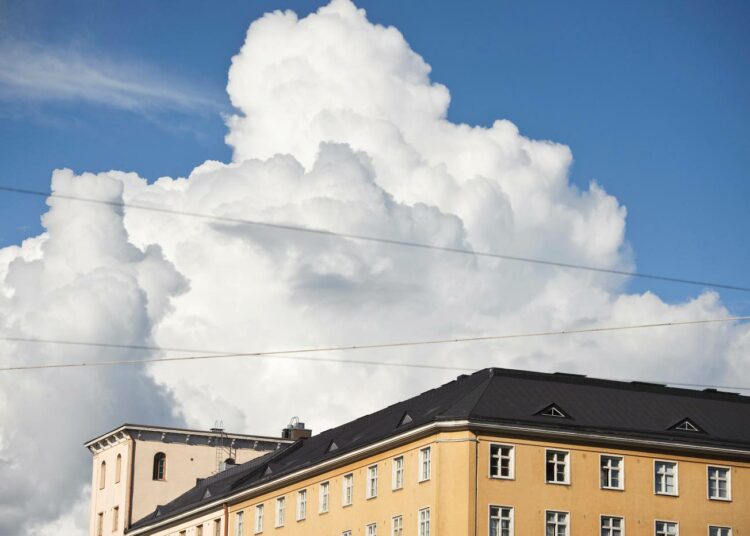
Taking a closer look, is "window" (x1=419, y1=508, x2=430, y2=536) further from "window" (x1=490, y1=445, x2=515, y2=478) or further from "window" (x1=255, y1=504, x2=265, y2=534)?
"window" (x1=255, y1=504, x2=265, y2=534)

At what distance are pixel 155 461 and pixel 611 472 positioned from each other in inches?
2018

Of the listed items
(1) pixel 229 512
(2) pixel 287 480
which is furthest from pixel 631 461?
(1) pixel 229 512

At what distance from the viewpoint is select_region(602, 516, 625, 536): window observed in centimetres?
8206

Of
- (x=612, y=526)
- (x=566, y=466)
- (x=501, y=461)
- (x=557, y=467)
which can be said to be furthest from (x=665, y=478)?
(x=501, y=461)

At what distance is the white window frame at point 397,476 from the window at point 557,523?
26.7 feet

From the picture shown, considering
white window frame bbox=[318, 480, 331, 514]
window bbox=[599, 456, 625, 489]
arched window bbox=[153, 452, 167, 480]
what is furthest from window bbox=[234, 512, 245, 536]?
window bbox=[599, 456, 625, 489]

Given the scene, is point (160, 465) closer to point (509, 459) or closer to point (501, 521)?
point (509, 459)

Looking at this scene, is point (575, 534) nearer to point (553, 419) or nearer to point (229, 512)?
point (553, 419)

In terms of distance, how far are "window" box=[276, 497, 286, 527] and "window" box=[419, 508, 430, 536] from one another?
57.3 ft

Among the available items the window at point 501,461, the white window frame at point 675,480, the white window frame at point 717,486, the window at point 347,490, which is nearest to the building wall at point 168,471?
the window at point 347,490

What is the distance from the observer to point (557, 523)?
267 ft

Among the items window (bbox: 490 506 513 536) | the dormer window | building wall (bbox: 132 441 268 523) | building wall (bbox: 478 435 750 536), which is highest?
building wall (bbox: 132 441 268 523)

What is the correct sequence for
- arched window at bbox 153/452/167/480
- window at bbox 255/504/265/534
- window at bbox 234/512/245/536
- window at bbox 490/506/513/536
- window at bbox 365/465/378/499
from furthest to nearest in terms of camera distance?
arched window at bbox 153/452/167/480 → window at bbox 234/512/245/536 → window at bbox 255/504/265/534 → window at bbox 365/465/378/499 → window at bbox 490/506/513/536

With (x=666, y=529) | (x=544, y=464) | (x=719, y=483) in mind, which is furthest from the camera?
(x=719, y=483)
